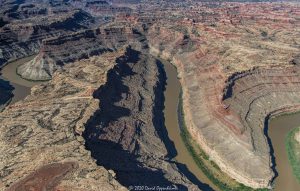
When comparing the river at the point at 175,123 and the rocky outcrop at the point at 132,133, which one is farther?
the river at the point at 175,123

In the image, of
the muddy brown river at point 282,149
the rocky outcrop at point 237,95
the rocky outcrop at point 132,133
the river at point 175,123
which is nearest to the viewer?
the rocky outcrop at point 132,133

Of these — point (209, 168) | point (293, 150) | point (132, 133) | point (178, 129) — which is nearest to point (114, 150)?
point (132, 133)

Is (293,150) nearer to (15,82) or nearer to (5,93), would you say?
(5,93)

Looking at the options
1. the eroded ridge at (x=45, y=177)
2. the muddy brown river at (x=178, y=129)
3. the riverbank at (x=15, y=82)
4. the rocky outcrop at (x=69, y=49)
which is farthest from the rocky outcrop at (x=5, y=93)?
the eroded ridge at (x=45, y=177)

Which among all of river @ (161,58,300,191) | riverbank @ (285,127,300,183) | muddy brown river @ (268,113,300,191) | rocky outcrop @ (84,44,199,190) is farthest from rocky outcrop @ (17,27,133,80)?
riverbank @ (285,127,300,183)

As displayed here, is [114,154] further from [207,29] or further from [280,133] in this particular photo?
[207,29]

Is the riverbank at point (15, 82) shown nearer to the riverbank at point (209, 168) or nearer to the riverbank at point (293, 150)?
the riverbank at point (209, 168)
